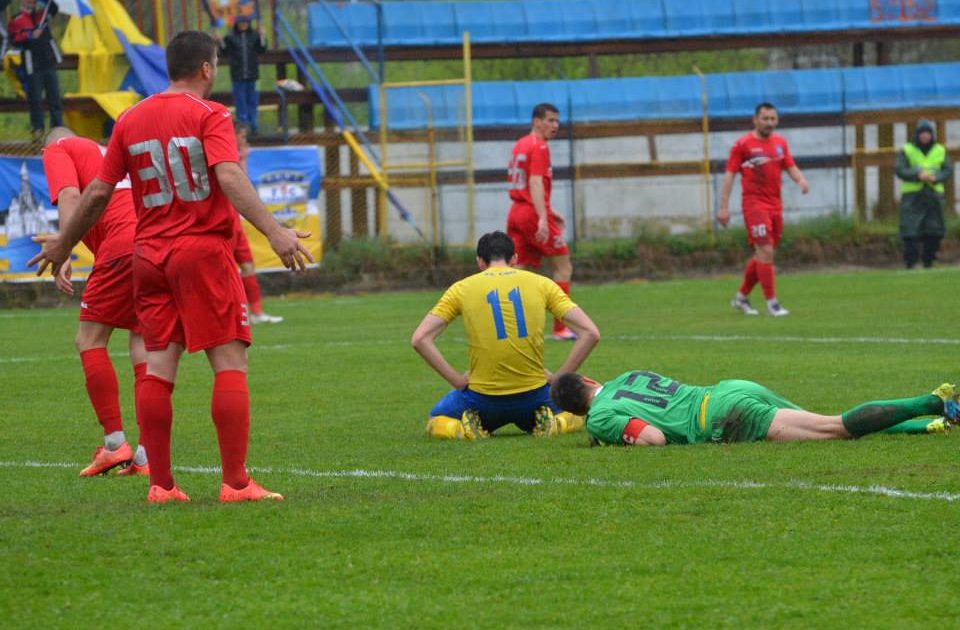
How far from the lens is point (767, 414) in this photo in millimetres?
7863

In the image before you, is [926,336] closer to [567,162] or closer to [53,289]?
[53,289]

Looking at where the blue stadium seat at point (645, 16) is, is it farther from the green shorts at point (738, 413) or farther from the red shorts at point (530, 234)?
the green shorts at point (738, 413)

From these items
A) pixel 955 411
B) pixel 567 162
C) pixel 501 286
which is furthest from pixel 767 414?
pixel 567 162

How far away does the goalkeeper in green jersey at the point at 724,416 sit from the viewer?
25.4 ft

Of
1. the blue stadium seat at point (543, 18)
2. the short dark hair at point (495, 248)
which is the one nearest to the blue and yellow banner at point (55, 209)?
the blue stadium seat at point (543, 18)

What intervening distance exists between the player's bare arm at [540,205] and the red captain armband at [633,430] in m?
7.07

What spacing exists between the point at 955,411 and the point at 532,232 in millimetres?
8091

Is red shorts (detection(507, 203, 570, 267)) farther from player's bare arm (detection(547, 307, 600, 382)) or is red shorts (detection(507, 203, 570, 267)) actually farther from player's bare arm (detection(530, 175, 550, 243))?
player's bare arm (detection(547, 307, 600, 382))

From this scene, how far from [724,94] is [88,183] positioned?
84.8 feet

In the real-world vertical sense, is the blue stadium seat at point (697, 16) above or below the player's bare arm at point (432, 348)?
above

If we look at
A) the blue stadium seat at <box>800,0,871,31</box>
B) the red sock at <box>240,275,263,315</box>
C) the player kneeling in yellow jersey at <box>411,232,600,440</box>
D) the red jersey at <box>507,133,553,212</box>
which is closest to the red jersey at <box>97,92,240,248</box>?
the player kneeling in yellow jersey at <box>411,232,600,440</box>

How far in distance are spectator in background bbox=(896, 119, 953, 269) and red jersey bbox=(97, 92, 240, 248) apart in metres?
19.8

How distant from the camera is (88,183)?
7617 millimetres

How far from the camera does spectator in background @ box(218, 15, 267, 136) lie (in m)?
26.4
